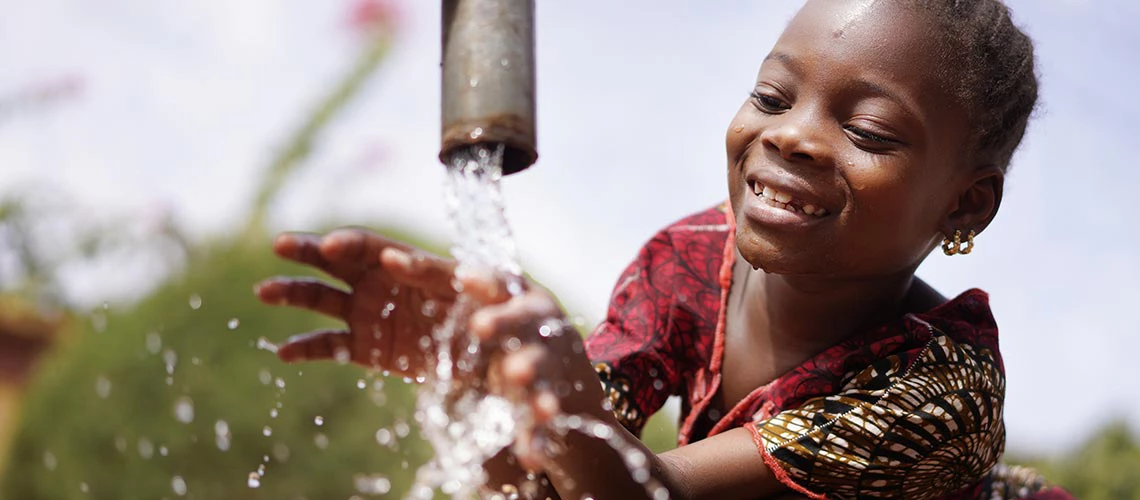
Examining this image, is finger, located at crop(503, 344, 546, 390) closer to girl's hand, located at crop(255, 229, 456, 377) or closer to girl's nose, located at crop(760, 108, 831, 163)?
girl's hand, located at crop(255, 229, 456, 377)

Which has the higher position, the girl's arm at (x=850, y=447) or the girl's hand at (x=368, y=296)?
the girl's hand at (x=368, y=296)

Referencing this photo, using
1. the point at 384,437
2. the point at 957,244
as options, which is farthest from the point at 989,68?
the point at 384,437

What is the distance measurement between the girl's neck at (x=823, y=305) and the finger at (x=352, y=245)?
89 centimetres

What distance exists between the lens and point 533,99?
2.22 m

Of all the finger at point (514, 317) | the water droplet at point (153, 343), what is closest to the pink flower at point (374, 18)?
the water droplet at point (153, 343)

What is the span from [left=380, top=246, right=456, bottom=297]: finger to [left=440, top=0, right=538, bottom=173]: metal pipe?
0.64 ft

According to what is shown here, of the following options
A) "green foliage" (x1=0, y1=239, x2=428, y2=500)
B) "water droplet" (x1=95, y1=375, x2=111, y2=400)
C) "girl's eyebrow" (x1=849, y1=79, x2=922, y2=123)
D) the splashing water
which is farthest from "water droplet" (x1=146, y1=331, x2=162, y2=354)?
"girl's eyebrow" (x1=849, y1=79, x2=922, y2=123)

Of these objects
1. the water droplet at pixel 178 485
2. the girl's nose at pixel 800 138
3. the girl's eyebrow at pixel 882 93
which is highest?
the girl's eyebrow at pixel 882 93

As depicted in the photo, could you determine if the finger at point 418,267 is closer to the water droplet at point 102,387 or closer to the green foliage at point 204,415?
the green foliage at point 204,415

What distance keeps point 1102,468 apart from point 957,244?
2791mm

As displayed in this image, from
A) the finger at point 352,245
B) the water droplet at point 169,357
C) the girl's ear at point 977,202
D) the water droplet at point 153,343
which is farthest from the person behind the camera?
the water droplet at point 153,343

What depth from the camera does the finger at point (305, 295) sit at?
2234 millimetres

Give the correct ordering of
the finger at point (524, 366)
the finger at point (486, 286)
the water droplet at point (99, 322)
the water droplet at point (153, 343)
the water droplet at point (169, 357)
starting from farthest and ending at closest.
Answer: the water droplet at point (99, 322) → the water droplet at point (153, 343) → the water droplet at point (169, 357) → the finger at point (486, 286) → the finger at point (524, 366)

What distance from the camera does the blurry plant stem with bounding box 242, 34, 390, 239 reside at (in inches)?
277
